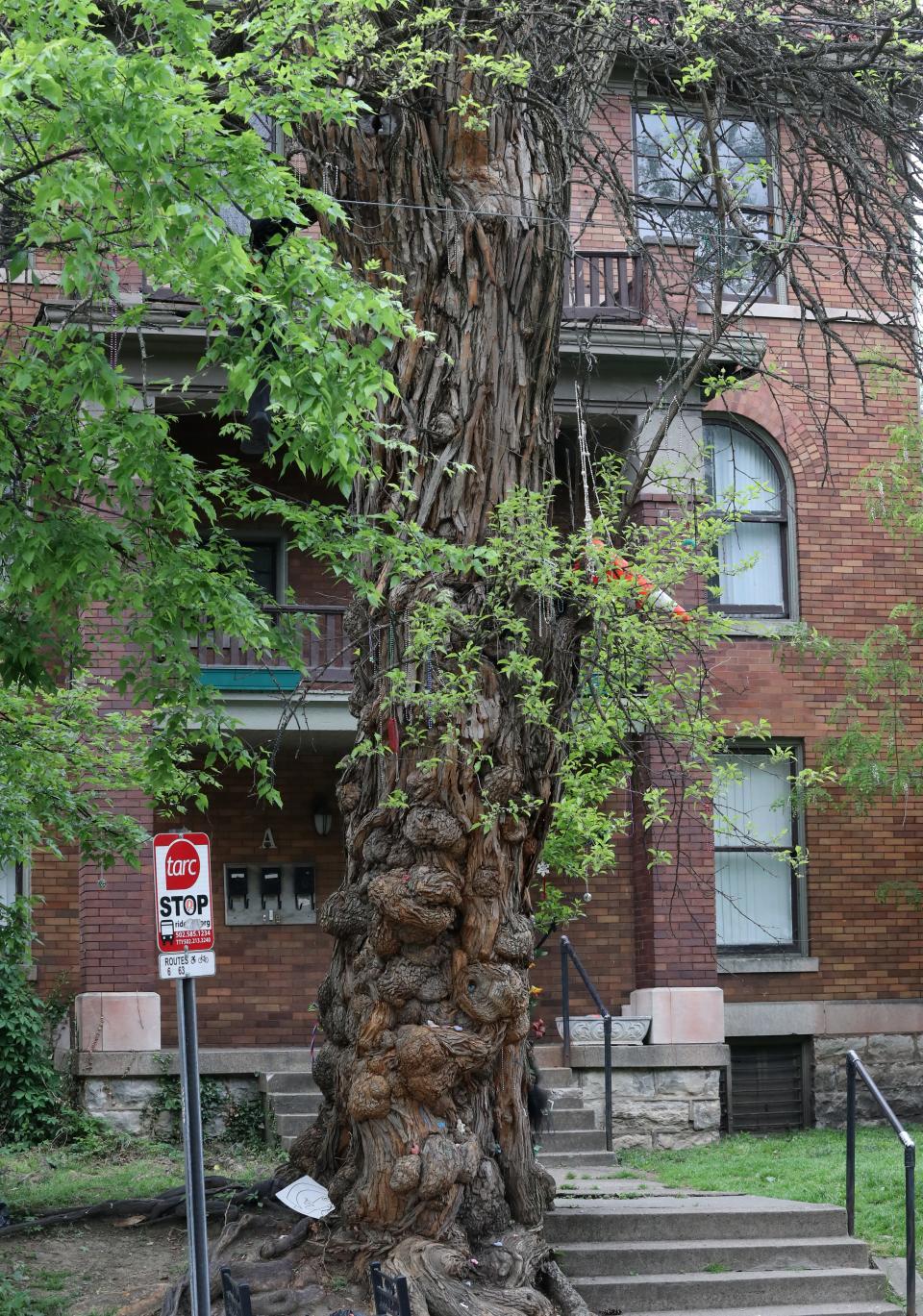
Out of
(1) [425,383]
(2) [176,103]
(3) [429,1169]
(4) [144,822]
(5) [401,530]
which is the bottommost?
(3) [429,1169]

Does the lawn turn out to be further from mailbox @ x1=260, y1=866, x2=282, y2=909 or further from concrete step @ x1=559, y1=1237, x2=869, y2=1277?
mailbox @ x1=260, y1=866, x2=282, y2=909

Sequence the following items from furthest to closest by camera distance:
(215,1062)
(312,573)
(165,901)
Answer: (312,573) < (215,1062) < (165,901)

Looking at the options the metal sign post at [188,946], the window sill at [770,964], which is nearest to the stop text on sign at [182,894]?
the metal sign post at [188,946]

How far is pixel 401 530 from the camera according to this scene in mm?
8391

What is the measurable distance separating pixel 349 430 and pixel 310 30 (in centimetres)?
331

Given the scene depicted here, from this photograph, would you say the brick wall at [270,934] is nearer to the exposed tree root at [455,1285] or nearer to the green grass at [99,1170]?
the green grass at [99,1170]

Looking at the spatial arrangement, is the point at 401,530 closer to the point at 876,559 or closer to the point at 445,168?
the point at 445,168

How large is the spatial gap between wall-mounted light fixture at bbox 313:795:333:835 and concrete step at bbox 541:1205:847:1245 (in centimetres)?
647

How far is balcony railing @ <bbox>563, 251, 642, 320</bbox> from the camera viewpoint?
15.0 meters

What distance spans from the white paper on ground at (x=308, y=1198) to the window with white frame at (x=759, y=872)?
866 cm

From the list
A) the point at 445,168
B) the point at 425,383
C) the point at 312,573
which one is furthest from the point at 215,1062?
the point at 445,168

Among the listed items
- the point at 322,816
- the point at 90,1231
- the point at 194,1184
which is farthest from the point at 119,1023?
the point at 194,1184

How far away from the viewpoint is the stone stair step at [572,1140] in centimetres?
1241

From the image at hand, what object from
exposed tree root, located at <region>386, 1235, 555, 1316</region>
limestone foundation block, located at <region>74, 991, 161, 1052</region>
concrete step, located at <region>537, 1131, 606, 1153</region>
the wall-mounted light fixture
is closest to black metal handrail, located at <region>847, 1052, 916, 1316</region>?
exposed tree root, located at <region>386, 1235, 555, 1316</region>
